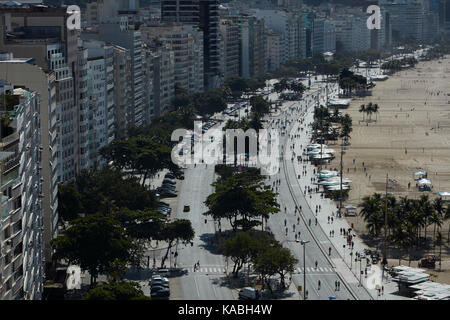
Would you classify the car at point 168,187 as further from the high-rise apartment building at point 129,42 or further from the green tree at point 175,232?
the high-rise apartment building at point 129,42

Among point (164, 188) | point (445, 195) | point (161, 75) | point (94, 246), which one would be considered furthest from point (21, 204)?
point (161, 75)

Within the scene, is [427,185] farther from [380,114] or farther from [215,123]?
[380,114]

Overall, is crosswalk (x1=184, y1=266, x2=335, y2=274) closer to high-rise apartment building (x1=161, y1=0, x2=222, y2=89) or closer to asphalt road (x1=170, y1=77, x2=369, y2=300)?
asphalt road (x1=170, y1=77, x2=369, y2=300)

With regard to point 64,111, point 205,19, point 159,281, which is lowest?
point 159,281

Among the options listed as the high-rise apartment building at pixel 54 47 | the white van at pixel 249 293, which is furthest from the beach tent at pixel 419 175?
the white van at pixel 249 293

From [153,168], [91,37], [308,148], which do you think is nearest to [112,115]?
[153,168]

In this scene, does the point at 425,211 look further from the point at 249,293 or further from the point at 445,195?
the point at 249,293
